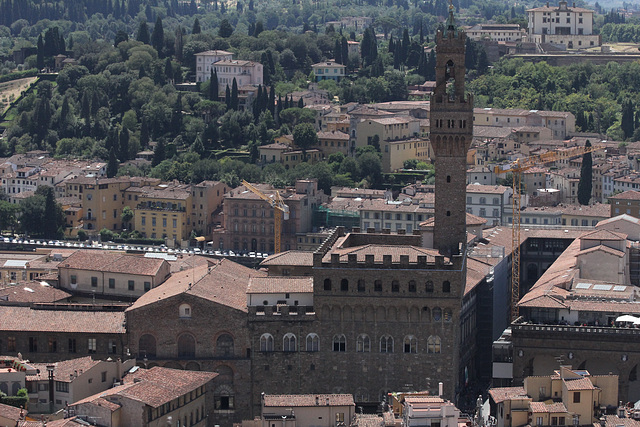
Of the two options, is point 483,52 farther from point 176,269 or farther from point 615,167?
point 176,269

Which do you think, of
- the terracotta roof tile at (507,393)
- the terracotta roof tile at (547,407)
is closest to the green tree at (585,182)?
the terracotta roof tile at (507,393)

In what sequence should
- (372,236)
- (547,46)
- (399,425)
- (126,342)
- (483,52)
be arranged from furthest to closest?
(547,46) → (483,52) → (372,236) → (126,342) → (399,425)

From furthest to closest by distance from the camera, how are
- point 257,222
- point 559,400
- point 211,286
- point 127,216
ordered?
point 127,216 < point 257,222 < point 211,286 < point 559,400

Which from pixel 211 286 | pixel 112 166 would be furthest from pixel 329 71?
pixel 211 286

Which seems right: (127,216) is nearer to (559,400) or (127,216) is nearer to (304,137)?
(304,137)

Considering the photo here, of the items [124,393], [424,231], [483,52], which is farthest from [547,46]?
[124,393]

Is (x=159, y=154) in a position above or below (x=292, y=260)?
below
